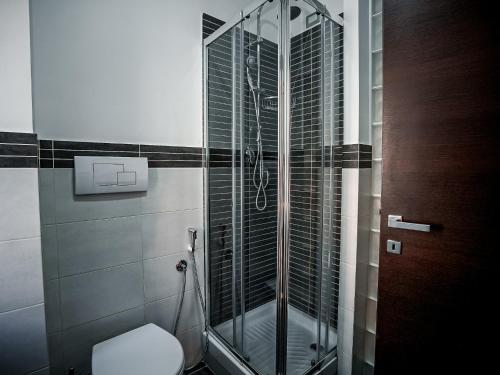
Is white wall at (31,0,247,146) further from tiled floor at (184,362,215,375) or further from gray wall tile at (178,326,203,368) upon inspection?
tiled floor at (184,362,215,375)

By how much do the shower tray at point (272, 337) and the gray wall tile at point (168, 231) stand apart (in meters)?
0.59

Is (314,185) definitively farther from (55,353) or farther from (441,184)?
(55,353)

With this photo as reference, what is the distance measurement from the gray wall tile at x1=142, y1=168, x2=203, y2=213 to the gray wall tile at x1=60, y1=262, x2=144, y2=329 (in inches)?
14.7

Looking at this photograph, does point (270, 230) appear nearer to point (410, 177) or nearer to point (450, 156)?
point (410, 177)

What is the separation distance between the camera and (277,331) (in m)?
1.24

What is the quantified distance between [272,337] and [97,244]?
110cm

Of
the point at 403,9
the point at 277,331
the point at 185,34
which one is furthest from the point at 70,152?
the point at 403,9

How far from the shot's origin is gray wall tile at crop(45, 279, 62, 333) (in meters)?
1.21

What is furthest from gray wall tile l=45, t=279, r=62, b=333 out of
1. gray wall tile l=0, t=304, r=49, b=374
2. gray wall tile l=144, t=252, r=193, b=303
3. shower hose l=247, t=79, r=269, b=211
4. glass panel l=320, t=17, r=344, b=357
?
glass panel l=320, t=17, r=344, b=357

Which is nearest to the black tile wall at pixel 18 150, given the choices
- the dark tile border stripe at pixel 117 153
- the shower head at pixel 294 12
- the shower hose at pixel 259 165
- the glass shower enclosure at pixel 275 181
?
the dark tile border stripe at pixel 117 153

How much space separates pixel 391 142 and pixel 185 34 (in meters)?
1.40

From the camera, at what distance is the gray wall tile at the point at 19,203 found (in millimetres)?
974

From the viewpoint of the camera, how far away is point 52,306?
1222 millimetres

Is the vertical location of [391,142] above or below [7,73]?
below
